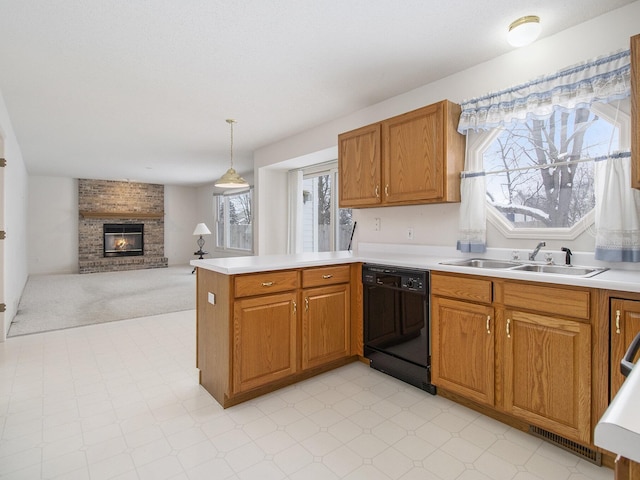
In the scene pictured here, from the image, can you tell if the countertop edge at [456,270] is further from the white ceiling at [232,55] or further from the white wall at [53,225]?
the white wall at [53,225]

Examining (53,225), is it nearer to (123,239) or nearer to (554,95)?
(123,239)

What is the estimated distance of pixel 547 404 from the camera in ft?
6.01

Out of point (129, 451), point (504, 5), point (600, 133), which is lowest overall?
point (129, 451)

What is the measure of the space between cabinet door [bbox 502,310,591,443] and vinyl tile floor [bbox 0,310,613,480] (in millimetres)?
171

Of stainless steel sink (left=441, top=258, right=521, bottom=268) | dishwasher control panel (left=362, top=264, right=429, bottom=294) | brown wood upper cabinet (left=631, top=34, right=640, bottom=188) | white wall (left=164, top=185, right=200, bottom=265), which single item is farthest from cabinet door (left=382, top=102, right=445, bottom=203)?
white wall (left=164, top=185, right=200, bottom=265)

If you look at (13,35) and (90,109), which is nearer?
(13,35)

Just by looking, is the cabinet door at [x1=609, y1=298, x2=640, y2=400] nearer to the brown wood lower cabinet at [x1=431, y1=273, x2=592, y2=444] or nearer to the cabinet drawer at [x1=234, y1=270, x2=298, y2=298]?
the brown wood lower cabinet at [x1=431, y1=273, x2=592, y2=444]

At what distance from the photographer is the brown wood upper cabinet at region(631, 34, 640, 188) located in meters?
1.70

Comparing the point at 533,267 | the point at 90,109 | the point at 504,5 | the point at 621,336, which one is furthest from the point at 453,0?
the point at 90,109

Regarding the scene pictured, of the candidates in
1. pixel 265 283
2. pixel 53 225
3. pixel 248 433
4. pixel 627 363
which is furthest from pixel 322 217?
pixel 53 225

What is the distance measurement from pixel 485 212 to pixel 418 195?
1.68 ft

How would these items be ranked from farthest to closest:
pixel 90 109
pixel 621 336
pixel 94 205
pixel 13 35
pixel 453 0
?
pixel 94 205 → pixel 90 109 → pixel 13 35 → pixel 453 0 → pixel 621 336

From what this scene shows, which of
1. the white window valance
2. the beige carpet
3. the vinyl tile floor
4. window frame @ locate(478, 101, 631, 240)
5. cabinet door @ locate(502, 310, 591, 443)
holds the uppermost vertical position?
the white window valance

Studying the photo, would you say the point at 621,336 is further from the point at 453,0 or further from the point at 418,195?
the point at 453,0
